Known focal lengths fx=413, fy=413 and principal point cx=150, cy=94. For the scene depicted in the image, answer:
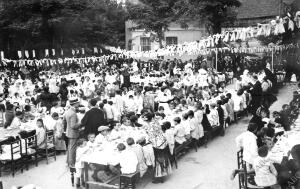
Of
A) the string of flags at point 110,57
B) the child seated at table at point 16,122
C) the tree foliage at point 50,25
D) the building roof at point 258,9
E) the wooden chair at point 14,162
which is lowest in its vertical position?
the wooden chair at point 14,162

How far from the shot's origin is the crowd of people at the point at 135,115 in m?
9.72

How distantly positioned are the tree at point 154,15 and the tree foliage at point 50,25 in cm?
286

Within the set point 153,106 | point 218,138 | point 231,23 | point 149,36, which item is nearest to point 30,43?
point 149,36

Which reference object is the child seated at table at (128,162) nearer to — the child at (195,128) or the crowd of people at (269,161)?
the crowd of people at (269,161)

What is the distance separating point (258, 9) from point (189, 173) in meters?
30.8

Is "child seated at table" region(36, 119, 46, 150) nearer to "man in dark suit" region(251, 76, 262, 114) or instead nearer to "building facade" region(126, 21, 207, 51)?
"man in dark suit" region(251, 76, 262, 114)

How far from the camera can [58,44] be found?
105ft

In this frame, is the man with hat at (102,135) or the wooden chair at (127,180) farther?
the man with hat at (102,135)

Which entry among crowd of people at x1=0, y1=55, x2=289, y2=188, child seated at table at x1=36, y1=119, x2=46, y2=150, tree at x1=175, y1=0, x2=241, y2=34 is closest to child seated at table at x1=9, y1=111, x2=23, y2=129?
crowd of people at x1=0, y1=55, x2=289, y2=188

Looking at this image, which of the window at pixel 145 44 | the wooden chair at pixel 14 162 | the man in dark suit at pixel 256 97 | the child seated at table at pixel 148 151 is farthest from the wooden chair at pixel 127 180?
the window at pixel 145 44

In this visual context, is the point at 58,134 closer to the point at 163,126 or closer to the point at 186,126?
the point at 163,126

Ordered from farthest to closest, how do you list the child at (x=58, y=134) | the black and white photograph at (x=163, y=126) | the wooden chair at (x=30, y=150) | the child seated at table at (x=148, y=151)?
the child at (x=58, y=134)
the wooden chair at (x=30, y=150)
the child seated at table at (x=148, y=151)
the black and white photograph at (x=163, y=126)

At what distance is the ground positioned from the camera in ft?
32.0

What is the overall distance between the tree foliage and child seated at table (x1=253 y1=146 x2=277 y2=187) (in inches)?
993
